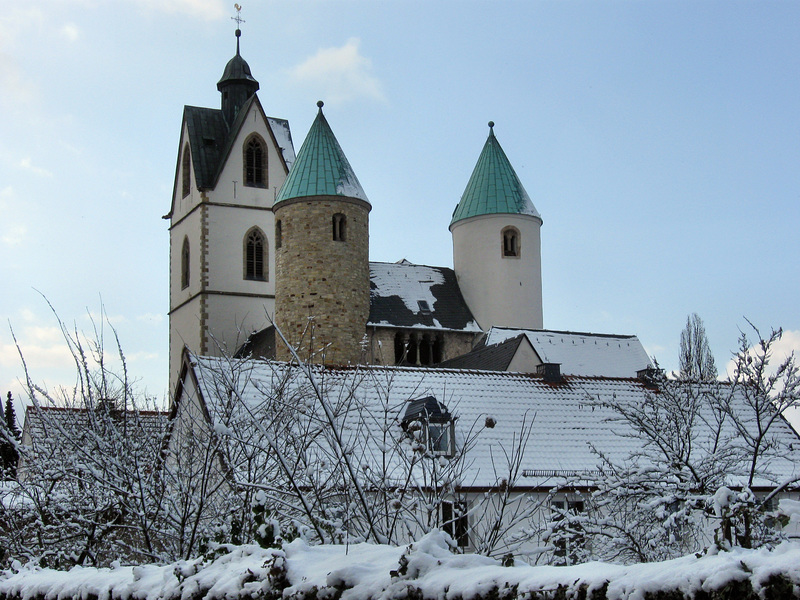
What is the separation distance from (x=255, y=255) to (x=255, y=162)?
3.70 m

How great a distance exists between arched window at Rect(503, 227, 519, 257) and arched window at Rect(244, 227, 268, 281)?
362 inches

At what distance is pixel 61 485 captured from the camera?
39.0 feet

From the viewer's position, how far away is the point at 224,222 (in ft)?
143

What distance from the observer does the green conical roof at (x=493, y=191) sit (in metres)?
41.0

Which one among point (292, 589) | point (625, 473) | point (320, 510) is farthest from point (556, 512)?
Answer: point (292, 589)

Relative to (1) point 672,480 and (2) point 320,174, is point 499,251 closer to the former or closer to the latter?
(2) point 320,174

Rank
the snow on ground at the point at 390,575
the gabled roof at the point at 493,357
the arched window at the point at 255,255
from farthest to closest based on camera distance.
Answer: the arched window at the point at 255,255 → the gabled roof at the point at 493,357 → the snow on ground at the point at 390,575

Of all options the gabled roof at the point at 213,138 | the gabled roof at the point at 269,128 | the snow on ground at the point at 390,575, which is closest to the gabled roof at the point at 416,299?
the gabled roof at the point at 269,128

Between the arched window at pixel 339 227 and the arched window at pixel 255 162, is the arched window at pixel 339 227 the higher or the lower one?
the lower one

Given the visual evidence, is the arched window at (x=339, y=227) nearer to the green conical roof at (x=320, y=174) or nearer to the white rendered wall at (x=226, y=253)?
the green conical roof at (x=320, y=174)

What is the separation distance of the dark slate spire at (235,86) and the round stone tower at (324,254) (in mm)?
12861

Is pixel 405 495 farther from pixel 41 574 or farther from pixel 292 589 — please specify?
pixel 292 589

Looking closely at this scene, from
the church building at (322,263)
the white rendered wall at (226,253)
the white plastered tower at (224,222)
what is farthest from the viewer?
the white plastered tower at (224,222)

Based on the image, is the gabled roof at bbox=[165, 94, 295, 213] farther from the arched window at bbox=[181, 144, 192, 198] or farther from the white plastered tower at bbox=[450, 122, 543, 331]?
the white plastered tower at bbox=[450, 122, 543, 331]
